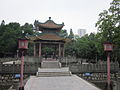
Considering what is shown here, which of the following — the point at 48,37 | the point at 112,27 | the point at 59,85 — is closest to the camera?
the point at 59,85

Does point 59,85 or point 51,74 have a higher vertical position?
point 51,74

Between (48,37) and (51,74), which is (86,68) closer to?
(51,74)

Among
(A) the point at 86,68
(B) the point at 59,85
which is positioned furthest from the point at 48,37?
(B) the point at 59,85

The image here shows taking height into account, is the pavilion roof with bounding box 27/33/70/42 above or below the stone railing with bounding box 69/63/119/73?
above

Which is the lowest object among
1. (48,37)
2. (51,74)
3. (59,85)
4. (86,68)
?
(59,85)

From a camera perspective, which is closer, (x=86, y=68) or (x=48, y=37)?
(x=86, y=68)

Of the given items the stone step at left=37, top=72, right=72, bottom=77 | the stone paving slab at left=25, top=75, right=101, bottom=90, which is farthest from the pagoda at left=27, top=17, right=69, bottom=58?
the stone paving slab at left=25, top=75, right=101, bottom=90

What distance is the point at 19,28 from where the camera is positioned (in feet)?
185

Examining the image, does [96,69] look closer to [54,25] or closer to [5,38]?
[54,25]

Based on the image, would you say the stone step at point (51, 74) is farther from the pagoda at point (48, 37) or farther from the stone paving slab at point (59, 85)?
the pagoda at point (48, 37)

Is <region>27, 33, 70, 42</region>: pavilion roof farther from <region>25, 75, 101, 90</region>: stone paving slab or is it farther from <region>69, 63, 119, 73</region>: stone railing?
<region>25, 75, 101, 90</region>: stone paving slab

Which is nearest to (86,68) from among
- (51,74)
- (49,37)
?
(51,74)

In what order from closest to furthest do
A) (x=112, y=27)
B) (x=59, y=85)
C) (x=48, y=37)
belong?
(x=59, y=85) < (x=112, y=27) < (x=48, y=37)

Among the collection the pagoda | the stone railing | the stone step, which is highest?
the pagoda
